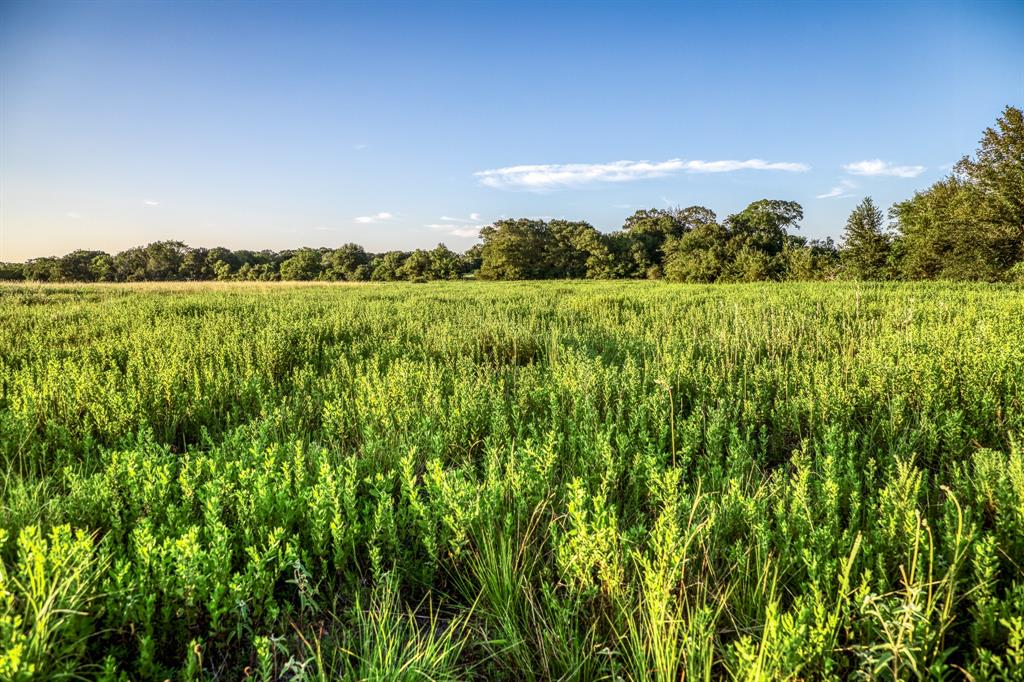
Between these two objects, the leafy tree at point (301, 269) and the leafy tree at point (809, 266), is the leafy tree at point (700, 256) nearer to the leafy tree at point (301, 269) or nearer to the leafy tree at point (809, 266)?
the leafy tree at point (809, 266)

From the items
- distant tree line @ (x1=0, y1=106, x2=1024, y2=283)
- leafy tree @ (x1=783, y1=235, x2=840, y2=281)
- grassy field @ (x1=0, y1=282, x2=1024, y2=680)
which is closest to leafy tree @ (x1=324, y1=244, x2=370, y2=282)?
distant tree line @ (x1=0, y1=106, x2=1024, y2=283)

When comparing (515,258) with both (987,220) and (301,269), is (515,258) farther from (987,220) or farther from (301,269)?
(987,220)

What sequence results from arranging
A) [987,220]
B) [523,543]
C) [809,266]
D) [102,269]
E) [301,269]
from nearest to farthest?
1. [523,543]
2. [987,220]
3. [809,266]
4. [301,269]
5. [102,269]

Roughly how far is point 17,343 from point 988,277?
44441 mm

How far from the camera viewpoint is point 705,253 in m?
51.8

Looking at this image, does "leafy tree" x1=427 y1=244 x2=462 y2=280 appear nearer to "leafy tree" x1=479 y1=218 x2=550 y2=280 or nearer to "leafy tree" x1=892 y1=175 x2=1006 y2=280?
"leafy tree" x1=479 y1=218 x2=550 y2=280

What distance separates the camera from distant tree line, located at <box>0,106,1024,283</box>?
104 feet

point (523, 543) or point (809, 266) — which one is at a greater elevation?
point (809, 266)

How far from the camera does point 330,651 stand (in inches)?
73.9

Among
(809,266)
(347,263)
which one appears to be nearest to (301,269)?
(347,263)

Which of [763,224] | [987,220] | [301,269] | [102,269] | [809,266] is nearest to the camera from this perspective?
[987,220]

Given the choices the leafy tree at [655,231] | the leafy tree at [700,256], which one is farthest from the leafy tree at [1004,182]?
the leafy tree at [655,231]

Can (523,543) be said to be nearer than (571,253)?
Yes

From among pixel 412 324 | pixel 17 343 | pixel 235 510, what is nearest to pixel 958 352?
pixel 235 510
